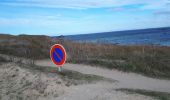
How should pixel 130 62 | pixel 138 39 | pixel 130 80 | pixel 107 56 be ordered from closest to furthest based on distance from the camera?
pixel 130 80 → pixel 130 62 → pixel 107 56 → pixel 138 39

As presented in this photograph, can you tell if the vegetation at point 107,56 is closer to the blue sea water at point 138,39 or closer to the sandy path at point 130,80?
the sandy path at point 130,80

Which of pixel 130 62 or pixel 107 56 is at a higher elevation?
pixel 107 56

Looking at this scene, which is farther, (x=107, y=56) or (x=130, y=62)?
(x=107, y=56)

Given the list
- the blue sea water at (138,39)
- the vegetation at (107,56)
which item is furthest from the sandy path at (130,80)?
the blue sea water at (138,39)

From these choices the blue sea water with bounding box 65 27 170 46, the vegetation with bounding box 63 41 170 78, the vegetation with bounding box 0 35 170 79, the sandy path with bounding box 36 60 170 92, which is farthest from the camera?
the blue sea water with bounding box 65 27 170 46

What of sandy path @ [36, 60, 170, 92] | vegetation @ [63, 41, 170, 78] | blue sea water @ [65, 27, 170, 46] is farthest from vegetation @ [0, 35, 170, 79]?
blue sea water @ [65, 27, 170, 46]

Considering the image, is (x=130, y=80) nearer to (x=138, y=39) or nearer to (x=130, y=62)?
(x=130, y=62)

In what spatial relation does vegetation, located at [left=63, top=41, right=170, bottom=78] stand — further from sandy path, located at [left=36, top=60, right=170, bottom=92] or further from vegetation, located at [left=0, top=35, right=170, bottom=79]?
sandy path, located at [left=36, top=60, right=170, bottom=92]

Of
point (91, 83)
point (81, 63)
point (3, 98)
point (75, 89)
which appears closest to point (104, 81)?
point (91, 83)

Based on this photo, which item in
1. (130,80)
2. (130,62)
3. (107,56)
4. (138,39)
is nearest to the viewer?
(130,80)

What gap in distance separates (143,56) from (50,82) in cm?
724

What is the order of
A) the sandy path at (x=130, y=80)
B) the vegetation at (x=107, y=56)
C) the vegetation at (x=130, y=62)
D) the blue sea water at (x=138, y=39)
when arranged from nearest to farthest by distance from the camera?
the sandy path at (x=130, y=80)
the vegetation at (x=130, y=62)
the vegetation at (x=107, y=56)
the blue sea water at (x=138, y=39)

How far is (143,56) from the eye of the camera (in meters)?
14.9

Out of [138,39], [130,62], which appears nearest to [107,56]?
[130,62]
